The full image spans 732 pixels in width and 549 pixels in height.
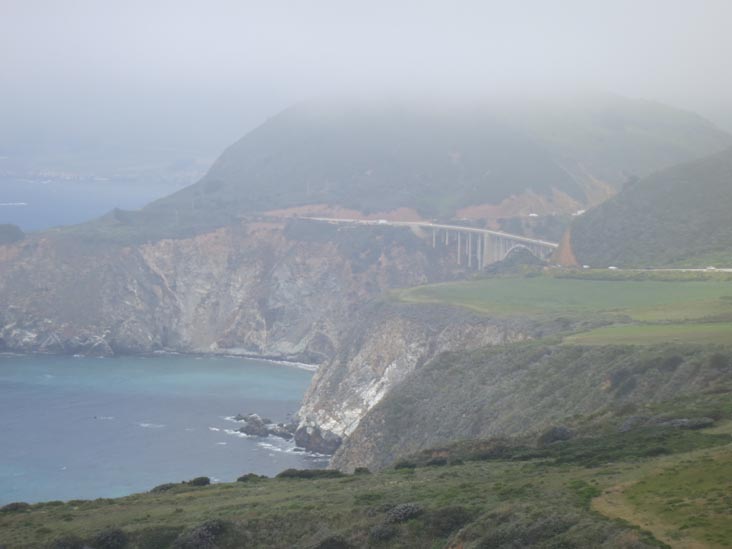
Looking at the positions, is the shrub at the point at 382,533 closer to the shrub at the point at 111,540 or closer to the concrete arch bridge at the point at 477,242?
the shrub at the point at 111,540

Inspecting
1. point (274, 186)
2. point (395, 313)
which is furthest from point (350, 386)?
point (274, 186)

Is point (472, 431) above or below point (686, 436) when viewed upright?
below

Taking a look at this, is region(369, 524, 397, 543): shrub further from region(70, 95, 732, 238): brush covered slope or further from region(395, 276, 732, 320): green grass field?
region(70, 95, 732, 238): brush covered slope

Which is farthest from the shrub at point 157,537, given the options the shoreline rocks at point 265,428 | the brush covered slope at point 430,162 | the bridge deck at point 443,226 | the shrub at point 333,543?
the brush covered slope at point 430,162

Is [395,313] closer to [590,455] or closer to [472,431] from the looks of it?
[472,431]

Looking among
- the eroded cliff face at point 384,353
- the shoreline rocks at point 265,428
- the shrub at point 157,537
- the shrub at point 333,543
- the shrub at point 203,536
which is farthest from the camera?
the shoreline rocks at point 265,428

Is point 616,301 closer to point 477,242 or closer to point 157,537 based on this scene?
point 157,537

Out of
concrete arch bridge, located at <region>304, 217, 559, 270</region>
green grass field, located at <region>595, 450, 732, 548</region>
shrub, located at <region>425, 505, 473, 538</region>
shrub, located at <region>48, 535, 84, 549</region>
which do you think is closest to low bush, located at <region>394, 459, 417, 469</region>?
shrub, located at <region>425, 505, 473, 538</region>

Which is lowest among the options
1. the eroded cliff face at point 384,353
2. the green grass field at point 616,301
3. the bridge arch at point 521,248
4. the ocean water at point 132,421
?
the ocean water at point 132,421
